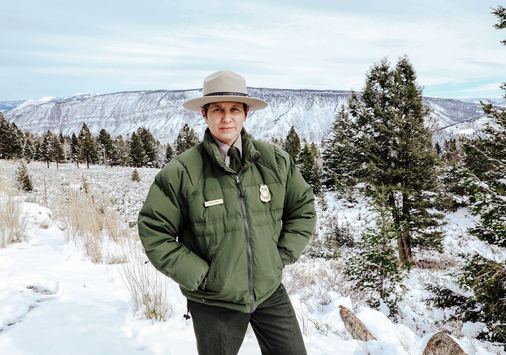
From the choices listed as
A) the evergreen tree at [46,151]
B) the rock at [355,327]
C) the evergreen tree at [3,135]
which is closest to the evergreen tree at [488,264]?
the rock at [355,327]

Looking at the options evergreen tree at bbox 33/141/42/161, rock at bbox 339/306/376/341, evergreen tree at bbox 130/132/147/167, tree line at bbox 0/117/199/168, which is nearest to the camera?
rock at bbox 339/306/376/341

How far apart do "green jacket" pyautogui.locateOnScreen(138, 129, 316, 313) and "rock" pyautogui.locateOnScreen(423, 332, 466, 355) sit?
181 centimetres

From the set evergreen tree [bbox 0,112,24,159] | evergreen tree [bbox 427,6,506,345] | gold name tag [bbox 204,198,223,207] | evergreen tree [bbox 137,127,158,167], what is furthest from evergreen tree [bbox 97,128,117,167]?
gold name tag [bbox 204,198,223,207]

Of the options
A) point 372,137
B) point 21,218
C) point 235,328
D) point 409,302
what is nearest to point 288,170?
point 235,328

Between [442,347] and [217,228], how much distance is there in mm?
2427

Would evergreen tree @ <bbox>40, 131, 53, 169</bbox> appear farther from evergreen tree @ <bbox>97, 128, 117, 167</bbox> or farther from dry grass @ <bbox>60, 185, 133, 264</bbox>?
dry grass @ <bbox>60, 185, 133, 264</bbox>

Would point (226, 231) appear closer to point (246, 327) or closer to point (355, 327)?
point (246, 327)

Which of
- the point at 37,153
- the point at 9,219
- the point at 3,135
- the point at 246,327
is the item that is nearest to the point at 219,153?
the point at 246,327

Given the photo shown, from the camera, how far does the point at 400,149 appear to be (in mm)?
13250

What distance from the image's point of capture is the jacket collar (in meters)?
1.58

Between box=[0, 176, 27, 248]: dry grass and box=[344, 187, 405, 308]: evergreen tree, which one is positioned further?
box=[344, 187, 405, 308]: evergreen tree

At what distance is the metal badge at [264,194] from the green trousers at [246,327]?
59 cm

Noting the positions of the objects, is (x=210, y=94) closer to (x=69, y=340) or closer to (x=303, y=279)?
(x=69, y=340)

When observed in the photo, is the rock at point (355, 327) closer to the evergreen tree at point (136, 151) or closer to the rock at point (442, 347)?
the rock at point (442, 347)
